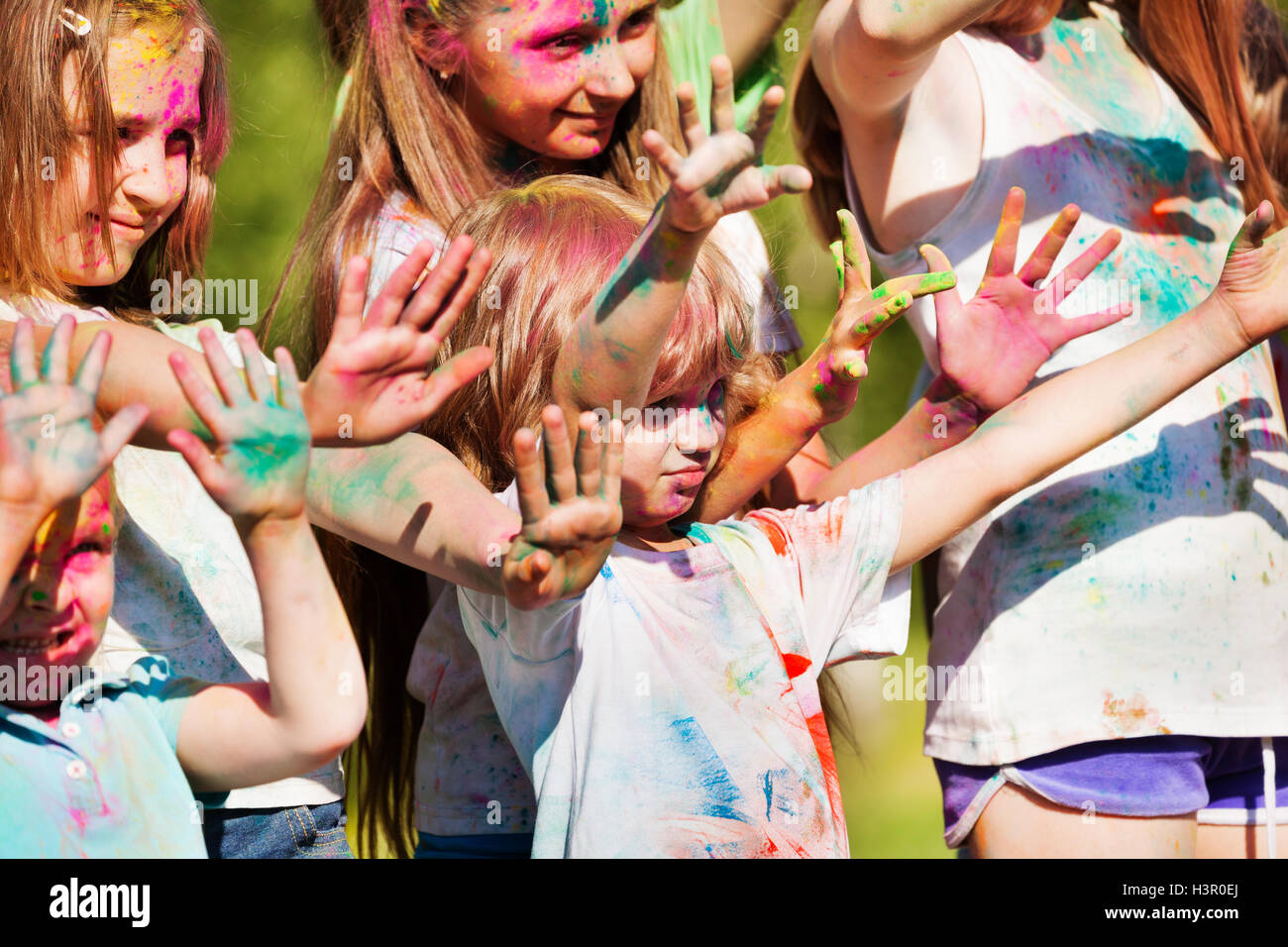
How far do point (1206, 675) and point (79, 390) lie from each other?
49.9 inches

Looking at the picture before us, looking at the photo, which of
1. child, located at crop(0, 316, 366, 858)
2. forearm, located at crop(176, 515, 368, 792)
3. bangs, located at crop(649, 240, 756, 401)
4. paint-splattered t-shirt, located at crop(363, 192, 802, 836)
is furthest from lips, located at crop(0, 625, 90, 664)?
bangs, located at crop(649, 240, 756, 401)

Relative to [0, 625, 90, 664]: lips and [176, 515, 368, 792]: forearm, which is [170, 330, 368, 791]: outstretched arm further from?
[0, 625, 90, 664]: lips

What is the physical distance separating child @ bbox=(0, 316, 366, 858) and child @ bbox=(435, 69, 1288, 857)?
208 mm

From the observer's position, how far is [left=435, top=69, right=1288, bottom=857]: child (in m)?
1.30

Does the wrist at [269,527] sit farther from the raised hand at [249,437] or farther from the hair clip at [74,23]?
the hair clip at [74,23]

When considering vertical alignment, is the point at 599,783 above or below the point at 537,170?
below

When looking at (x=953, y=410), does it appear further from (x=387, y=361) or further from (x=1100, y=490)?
(x=387, y=361)

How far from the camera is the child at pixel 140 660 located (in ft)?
3.52

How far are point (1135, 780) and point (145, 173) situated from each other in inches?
52.6

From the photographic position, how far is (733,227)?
1.89 meters

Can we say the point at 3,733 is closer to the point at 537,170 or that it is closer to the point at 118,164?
the point at 118,164

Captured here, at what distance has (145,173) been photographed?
156 centimetres

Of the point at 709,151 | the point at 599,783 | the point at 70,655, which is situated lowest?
the point at 599,783
